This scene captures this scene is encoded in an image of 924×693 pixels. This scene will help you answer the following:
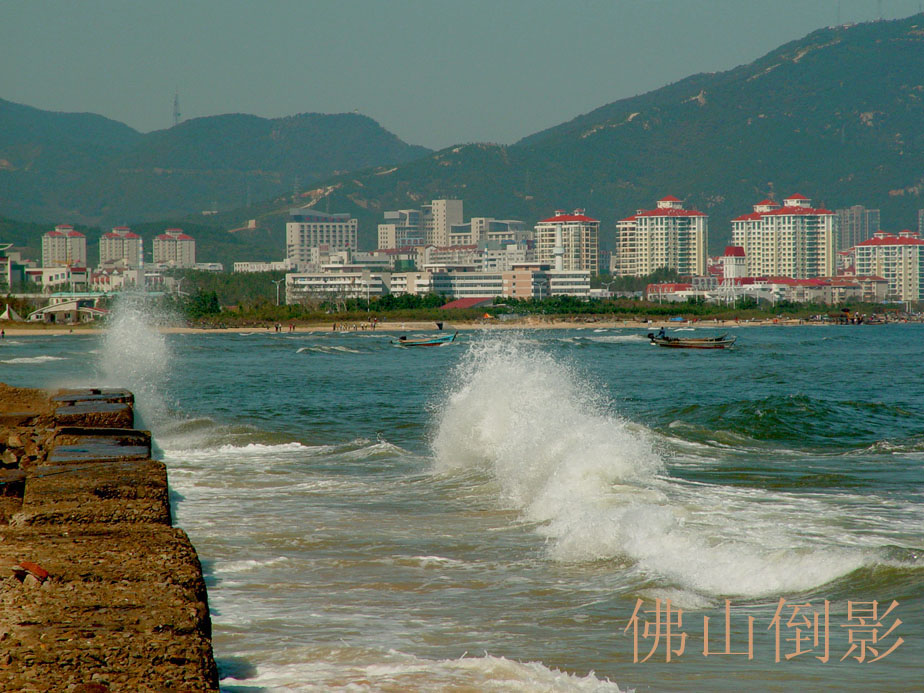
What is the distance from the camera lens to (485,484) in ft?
40.9

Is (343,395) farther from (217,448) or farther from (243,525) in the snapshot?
(243,525)

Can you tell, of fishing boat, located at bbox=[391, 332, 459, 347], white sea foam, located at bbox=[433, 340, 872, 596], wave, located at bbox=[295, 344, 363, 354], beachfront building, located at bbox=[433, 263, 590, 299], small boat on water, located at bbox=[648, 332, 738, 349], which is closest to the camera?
white sea foam, located at bbox=[433, 340, 872, 596]

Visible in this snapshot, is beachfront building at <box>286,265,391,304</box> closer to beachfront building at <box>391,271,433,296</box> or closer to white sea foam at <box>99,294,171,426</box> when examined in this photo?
beachfront building at <box>391,271,433,296</box>

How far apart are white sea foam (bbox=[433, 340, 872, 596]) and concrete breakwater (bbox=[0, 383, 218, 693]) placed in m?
3.82

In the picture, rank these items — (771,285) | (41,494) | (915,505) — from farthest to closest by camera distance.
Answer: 1. (771,285)
2. (915,505)
3. (41,494)

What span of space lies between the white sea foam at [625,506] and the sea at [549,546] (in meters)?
0.03

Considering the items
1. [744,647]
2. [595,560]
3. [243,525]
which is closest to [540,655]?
[744,647]

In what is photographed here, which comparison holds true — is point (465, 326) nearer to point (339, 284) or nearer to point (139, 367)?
point (339, 284)

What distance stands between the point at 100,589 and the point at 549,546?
513 centimetres

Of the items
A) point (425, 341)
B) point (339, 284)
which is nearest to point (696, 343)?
point (425, 341)

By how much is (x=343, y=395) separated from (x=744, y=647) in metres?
23.7

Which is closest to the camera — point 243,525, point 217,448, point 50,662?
point 50,662

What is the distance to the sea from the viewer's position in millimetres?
5777

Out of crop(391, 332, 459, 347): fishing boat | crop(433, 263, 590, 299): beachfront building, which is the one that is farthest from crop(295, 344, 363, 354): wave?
crop(433, 263, 590, 299): beachfront building
